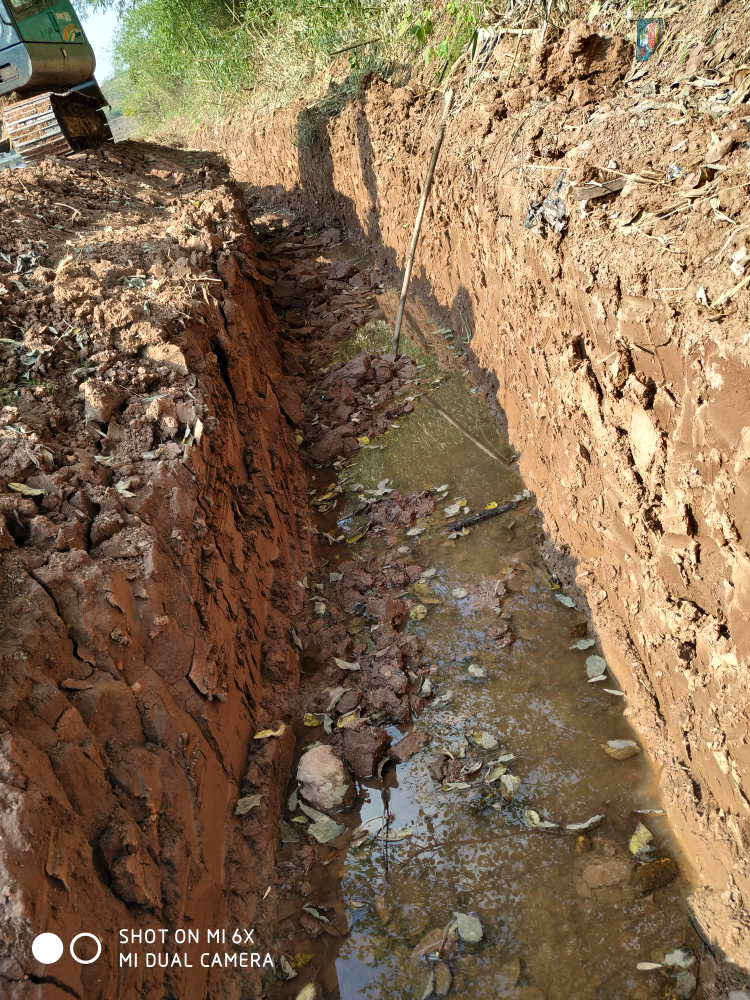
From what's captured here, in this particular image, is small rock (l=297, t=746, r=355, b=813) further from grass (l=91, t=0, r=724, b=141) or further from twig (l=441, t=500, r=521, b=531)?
grass (l=91, t=0, r=724, b=141)

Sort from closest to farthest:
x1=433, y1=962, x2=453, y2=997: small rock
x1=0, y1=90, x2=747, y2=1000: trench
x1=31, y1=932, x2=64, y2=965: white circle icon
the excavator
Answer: x1=31, y1=932, x2=64, y2=965: white circle icon
x1=0, y1=90, x2=747, y2=1000: trench
x1=433, y1=962, x2=453, y2=997: small rock
the excavator

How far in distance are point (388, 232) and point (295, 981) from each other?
7.87 meters

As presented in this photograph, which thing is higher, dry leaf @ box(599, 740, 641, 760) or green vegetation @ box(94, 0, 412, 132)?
green vegetation @ box(94, 0, 412, 132)

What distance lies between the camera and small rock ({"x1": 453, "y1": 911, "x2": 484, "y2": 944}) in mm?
2826

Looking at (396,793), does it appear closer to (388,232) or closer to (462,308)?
(462,308)

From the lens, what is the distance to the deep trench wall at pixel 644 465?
2.61 m

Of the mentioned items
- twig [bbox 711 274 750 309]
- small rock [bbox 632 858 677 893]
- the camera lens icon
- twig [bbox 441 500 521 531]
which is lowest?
small rock [bbox 632 858 677 893]

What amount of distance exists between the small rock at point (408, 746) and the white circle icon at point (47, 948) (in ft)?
6.33

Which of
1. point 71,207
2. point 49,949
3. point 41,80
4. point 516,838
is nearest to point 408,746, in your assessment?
point 516,838

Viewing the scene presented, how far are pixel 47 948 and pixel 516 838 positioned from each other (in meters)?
2.04

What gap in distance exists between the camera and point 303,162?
11406 mm

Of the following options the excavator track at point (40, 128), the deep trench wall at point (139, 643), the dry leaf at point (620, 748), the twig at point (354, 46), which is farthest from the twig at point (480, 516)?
the twig at point (354, 46)

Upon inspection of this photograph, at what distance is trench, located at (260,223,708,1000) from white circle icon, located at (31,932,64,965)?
4.04 ft

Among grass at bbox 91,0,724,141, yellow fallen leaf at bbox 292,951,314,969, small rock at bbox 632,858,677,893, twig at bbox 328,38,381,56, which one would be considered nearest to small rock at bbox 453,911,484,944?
small rock at bbox 632,858,677,893
